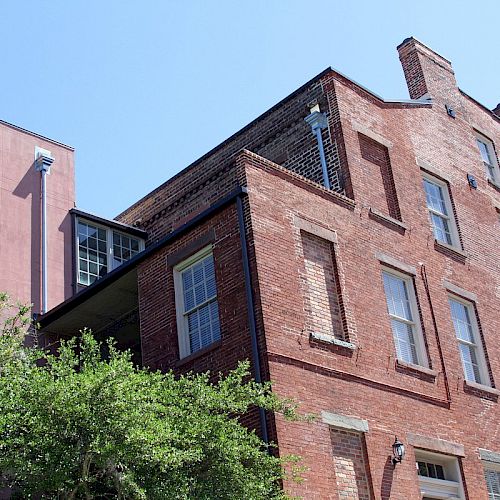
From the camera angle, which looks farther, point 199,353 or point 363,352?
point 363,352

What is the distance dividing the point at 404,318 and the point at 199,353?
192 inches

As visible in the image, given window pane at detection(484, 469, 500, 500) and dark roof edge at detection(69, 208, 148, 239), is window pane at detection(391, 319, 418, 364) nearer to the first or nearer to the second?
window pane at detection(484, 469, 500, 500)

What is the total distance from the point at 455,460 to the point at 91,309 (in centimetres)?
835

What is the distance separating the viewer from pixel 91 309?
63.2 ft

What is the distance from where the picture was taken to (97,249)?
22453mm

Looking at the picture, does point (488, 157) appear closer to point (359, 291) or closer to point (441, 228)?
point (441, 228)

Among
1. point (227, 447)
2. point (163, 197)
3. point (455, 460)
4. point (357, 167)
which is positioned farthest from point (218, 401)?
point (163, 197)

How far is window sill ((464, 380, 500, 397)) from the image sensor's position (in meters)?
18.8

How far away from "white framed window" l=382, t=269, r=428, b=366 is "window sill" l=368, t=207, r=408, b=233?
44.4 inches

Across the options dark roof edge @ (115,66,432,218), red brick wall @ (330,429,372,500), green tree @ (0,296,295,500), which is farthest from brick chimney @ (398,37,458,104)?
green tree @ (0,296,295,500)

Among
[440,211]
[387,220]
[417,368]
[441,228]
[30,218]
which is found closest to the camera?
[417,368]

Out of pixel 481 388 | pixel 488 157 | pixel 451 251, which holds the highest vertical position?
pixel 488 157

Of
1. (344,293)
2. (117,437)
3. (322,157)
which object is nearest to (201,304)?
(344,293)

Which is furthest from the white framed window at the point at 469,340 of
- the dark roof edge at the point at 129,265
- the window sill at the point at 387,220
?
the dark roof edge at the point at 129,265
